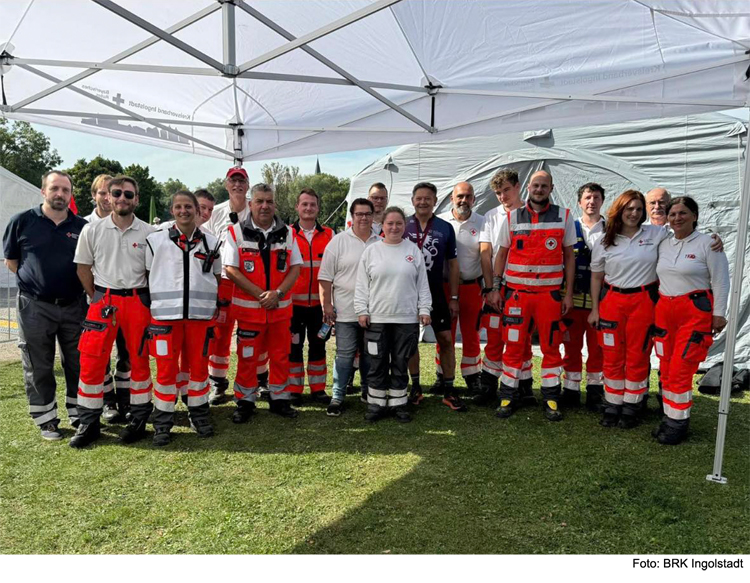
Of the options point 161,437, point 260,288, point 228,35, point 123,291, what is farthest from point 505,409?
point 228,35

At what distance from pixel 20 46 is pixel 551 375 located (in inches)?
215

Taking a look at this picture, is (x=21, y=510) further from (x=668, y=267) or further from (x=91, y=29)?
(x=668, y=267)

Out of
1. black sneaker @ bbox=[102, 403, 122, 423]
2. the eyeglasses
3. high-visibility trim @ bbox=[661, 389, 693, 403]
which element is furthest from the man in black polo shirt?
high-visibility trim @ bbox=[661, 389, 693, 403]

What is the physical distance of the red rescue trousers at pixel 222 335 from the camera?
4.27 meters

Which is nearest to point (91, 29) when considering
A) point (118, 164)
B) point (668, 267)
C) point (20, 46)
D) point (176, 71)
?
point (20, 46)

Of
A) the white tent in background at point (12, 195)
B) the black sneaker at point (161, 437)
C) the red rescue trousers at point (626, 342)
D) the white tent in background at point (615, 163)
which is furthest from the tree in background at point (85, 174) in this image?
the red rescue trousers at point (626, 342)

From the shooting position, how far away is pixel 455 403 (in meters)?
4.42

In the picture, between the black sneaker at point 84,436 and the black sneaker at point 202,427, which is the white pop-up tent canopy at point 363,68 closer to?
the black sneaker at point 202,427

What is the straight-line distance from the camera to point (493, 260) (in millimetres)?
4387

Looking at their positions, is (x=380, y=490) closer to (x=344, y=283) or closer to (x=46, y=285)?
(x=344, y=283)

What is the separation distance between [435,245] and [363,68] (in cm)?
177

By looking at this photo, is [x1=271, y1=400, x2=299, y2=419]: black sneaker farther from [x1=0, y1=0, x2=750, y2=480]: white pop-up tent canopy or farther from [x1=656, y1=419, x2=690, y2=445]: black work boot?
[x1=656, y1=419, x2=690, y2=445]: black work boot

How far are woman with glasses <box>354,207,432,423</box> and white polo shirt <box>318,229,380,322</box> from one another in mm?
153

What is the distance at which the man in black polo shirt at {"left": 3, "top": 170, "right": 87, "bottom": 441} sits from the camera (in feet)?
12.0
